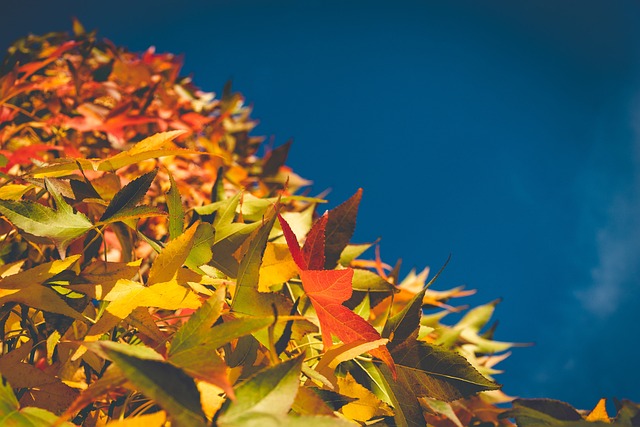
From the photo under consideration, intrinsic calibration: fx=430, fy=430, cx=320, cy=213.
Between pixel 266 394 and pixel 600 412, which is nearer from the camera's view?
pixel 266 394

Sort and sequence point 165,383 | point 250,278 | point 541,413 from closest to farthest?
point 165,383, point 250,278, point 541,413

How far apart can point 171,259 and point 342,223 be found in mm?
230

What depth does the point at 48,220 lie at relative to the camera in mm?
428

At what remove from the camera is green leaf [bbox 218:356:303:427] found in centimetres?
29

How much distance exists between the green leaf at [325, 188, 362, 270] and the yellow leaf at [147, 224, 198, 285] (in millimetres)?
206

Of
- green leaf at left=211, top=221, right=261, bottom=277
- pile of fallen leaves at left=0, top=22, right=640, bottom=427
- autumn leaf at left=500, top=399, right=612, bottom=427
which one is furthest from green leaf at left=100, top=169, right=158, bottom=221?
autumn leaf at left=500, top=399, right=612, bottom=427

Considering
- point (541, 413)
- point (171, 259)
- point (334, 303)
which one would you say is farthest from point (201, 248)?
point (541, 413)

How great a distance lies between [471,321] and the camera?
36.9 inches

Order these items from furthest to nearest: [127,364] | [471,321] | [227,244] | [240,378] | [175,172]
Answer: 1. [175,172]
2. [471,321]
3. [227,244]
4. [240,378]
5. [127,364]

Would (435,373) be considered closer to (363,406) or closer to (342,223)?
(363,406)

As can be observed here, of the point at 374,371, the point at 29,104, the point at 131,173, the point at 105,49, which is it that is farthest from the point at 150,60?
the point at 374,371

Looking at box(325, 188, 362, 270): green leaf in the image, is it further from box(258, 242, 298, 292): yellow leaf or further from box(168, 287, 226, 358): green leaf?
box(168, 287, 226, 358): green leaf

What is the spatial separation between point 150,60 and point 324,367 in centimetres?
142

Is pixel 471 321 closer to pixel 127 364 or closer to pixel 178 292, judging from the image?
pixel 178 292
